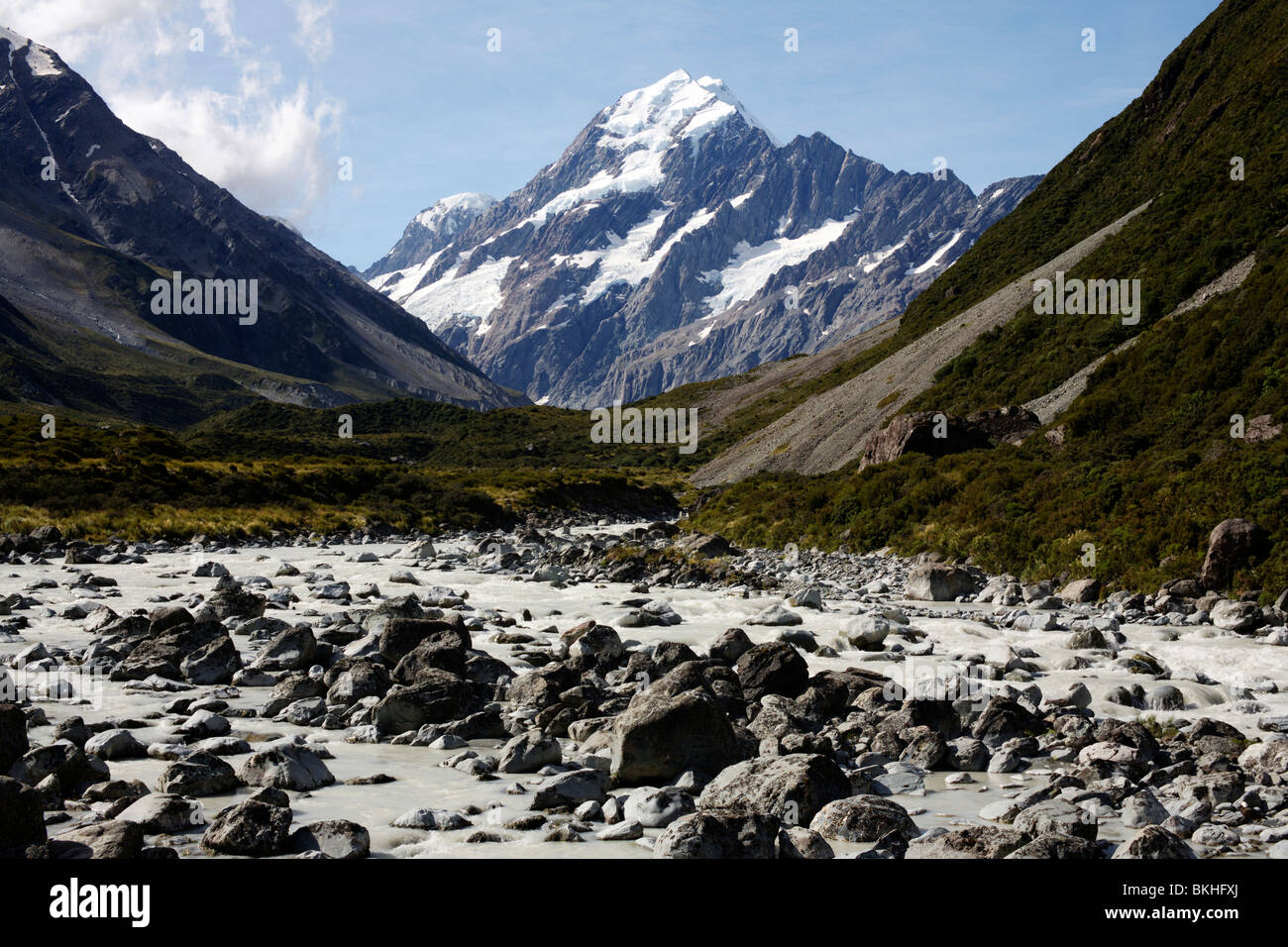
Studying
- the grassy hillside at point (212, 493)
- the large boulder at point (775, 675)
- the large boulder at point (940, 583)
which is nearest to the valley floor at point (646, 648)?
the large boulder at point (940, 583)

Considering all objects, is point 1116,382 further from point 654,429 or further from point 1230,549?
point 654,429

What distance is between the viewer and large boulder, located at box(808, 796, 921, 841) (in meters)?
9.57

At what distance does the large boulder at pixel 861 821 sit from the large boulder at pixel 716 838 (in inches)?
40.0

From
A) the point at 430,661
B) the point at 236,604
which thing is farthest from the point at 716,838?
the point at 236,604

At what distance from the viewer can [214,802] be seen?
34.1ft

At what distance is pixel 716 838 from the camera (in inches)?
341

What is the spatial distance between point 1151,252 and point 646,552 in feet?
147

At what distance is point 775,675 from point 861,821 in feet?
21.0

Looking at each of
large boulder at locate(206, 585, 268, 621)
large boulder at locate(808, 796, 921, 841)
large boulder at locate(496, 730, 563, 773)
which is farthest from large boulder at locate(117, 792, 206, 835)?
large boulder at locate(206, 585, 268, 621)

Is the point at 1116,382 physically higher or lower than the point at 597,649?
higher

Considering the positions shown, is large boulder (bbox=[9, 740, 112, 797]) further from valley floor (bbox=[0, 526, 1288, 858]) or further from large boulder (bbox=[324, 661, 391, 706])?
large boulder (bbox=[324, 661, 391, 706])

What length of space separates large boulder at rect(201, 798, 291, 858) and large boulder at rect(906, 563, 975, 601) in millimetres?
23658
